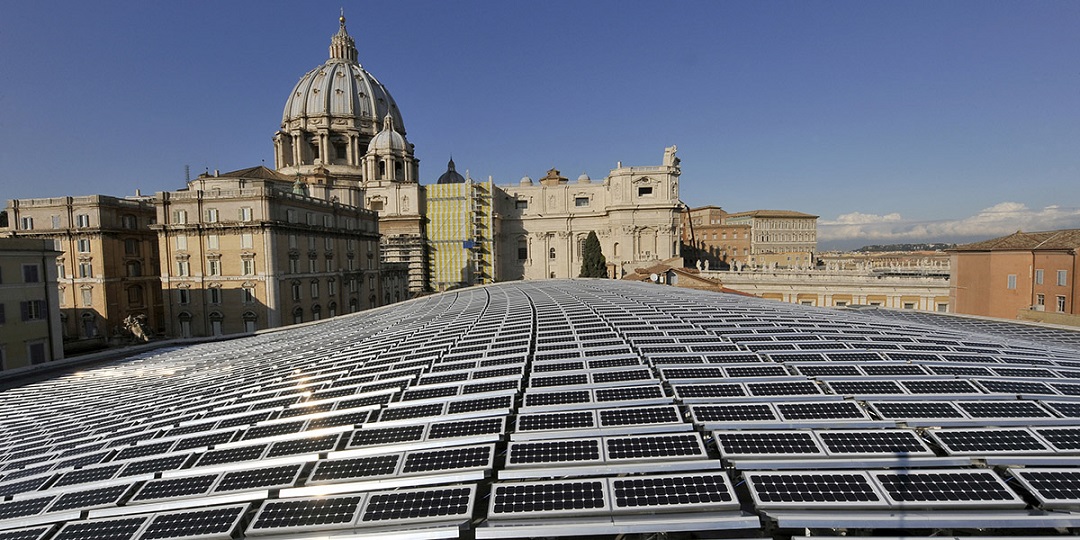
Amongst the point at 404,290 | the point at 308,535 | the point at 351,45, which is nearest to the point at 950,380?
the point at 308,535

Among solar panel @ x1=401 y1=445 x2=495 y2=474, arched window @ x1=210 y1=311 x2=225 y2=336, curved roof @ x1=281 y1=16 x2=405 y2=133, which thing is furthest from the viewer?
curved roof @ x1=281 y1=16 x2=405 y2=133

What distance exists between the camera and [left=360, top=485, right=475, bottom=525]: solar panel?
4.92 m

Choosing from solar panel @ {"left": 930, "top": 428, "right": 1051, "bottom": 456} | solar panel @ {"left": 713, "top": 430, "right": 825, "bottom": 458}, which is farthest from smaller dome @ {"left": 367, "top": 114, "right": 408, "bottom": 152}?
solar panel @ {"left": 930, "top": 428, "right": 1051, "bottom": 456}

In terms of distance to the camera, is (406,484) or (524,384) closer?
(406,484)

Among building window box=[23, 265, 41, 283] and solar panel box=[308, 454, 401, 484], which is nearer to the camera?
solar panel box=[308, 454, 401, 484]

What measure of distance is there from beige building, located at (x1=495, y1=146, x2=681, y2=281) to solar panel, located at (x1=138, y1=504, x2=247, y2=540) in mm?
64192

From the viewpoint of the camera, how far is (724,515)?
4621 millimetres

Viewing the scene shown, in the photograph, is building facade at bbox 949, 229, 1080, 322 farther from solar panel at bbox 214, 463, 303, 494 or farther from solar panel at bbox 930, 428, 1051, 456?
solar panel at bbox 214, 463, 303, 494

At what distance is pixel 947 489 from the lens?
4.80m

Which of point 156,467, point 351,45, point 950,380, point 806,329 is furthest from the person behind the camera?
point 351,45

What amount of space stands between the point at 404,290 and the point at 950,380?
62.8m

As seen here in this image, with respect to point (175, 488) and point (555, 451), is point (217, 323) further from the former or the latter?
point (555, 451)

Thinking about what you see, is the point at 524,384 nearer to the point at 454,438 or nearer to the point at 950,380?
the point at 454,438

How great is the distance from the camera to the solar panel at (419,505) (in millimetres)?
4918
